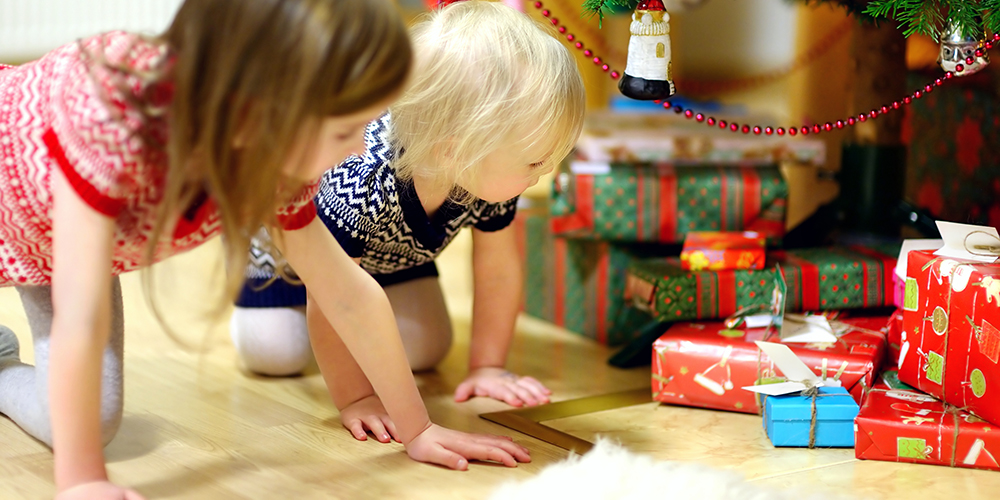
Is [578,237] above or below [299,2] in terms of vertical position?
below

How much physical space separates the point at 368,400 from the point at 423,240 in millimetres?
202

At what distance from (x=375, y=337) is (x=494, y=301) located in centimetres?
35

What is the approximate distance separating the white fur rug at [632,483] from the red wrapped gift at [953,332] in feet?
0.82

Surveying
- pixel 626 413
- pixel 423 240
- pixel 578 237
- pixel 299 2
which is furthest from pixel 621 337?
pixel 299 2

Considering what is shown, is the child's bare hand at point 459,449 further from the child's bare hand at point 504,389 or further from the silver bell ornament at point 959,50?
the silver bell ornament at point 959,50

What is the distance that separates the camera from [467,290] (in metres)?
1.81

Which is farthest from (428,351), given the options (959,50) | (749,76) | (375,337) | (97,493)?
(749,76)

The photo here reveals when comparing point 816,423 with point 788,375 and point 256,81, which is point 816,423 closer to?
point 788,375

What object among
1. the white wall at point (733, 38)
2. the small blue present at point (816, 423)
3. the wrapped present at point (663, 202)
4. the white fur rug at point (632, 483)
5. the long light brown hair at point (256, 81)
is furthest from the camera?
the white wall at point (733, 38)

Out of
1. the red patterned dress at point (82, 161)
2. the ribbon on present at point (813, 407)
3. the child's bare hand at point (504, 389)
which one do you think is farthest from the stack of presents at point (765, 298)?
the red patterned dress at point (82, 161)

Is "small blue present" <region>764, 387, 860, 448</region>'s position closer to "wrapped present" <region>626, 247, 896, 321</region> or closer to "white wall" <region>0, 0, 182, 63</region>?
"wrapped present" <region>626, 247, 896, 321</region>

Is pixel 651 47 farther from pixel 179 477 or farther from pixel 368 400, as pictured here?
pixel 179 477

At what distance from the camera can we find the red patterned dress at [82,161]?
0.71 m

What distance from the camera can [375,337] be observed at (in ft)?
3.02
